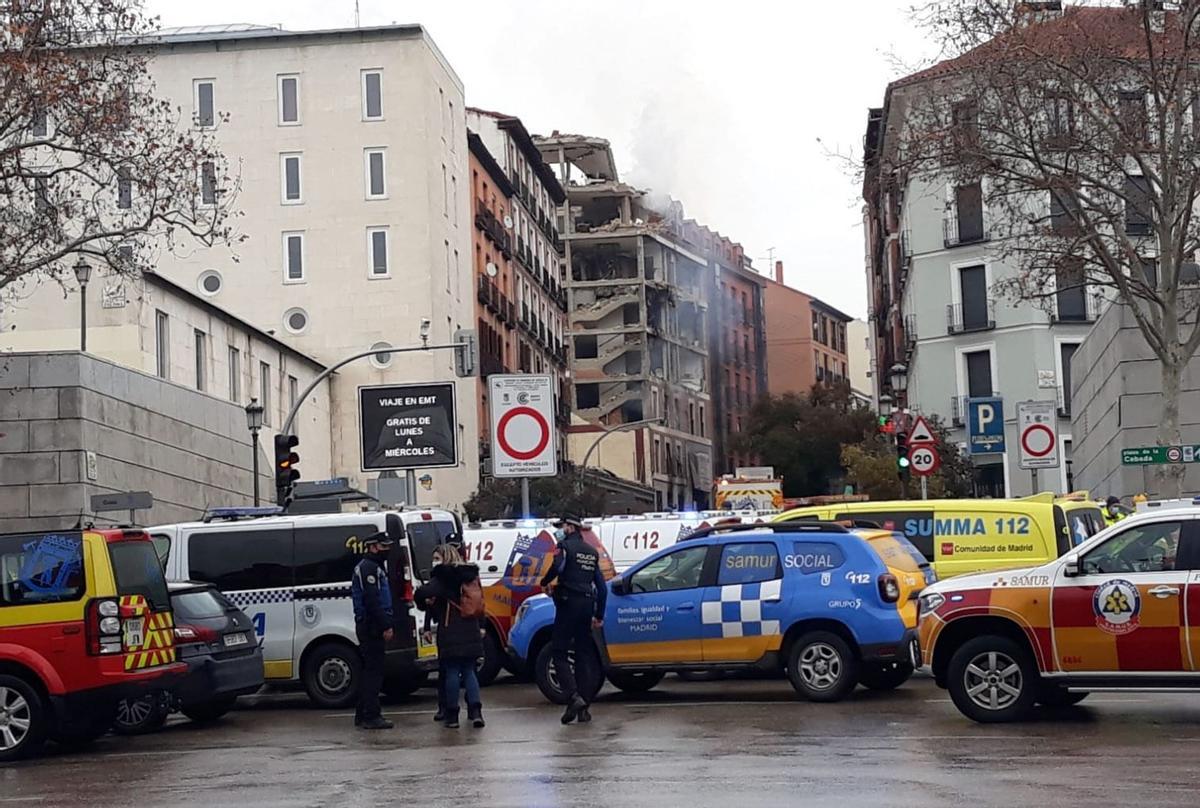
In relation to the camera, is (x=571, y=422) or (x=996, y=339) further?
(x=571, y=422)

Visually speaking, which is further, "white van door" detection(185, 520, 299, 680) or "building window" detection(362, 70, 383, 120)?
"building window" detection(362, 70, 383, 120)

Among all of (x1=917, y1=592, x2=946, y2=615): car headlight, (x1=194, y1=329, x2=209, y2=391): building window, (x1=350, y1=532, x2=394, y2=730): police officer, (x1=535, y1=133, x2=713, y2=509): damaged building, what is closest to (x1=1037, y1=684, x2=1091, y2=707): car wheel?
(x1=917, y1=592, x2=946, y2=615): car headlight

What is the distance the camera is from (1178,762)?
1200cm

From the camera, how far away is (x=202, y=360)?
48.1 meters

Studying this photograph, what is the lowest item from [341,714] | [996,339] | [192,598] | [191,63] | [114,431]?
[341,714]

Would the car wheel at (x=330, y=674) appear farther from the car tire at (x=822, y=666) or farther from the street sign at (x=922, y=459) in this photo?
the street sign at (x=922, y=459)

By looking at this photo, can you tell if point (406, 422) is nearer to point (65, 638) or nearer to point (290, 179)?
point (65, 638)

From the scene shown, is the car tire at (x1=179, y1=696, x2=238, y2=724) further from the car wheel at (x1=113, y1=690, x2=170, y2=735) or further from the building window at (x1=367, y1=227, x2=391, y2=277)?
the building window at (x1=367, y1=227, x2=391, y2=277)

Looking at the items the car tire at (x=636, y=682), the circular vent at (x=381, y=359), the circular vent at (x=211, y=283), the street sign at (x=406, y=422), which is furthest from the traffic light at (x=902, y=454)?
the circular vent at (x=211, y=283)

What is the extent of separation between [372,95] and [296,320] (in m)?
8.45

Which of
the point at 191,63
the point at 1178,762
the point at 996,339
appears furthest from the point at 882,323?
the point at 1178,762

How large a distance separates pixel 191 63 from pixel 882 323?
36079mm

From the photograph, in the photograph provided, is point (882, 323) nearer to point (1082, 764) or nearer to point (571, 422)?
point (571, 422)

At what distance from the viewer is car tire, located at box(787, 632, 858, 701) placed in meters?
17.3
